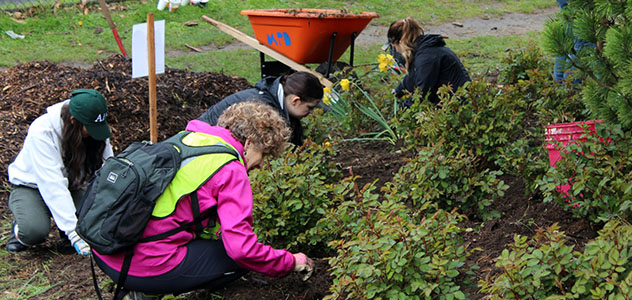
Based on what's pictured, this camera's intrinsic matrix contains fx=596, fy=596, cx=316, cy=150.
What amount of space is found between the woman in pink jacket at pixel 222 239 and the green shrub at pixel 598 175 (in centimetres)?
123

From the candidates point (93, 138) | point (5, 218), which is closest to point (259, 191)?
point (93, 138)

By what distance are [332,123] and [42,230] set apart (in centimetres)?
271

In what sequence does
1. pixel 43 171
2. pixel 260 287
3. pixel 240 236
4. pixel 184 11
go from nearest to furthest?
pixel 240 236
pixel 260 287
pixel 43 171
pixel 184 11

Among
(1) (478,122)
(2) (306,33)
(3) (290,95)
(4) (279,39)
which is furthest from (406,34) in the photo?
(4) (279,39)

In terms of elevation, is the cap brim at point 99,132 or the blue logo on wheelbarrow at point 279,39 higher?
the cap brim at point 99,132

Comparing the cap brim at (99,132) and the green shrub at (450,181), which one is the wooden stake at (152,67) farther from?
the green shrub at (450,181)

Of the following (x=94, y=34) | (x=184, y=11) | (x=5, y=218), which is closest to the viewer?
(x=5, y=218)

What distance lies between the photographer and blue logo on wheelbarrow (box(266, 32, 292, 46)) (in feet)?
22.9

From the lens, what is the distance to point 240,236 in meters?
2.49

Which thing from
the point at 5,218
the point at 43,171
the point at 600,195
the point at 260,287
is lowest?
the point at 5,218

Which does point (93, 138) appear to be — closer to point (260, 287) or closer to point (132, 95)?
point (260, 287)

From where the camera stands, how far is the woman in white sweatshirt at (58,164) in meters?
3.56

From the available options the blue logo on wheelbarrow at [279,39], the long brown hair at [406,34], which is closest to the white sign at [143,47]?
the long brown hair at [406,34]

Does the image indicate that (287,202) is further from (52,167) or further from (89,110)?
(52,167)
